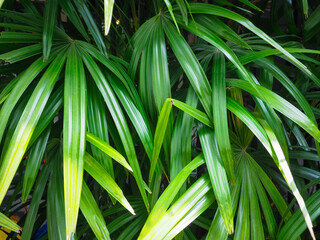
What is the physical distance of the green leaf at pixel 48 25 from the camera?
58 cm

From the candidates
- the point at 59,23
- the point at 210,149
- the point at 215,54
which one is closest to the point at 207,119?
the point at 210,149

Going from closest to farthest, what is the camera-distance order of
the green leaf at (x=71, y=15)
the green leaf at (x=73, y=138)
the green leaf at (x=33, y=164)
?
the green leaf at (x=73, y=138) → the green leaf at (x=33, y=164) → the green leaf at (x=71, y=15)

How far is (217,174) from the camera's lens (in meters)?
0.53

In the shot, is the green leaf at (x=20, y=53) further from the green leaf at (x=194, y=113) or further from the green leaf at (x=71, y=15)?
the green leaf at (x=194, y=113)

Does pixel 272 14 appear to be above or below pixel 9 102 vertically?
above

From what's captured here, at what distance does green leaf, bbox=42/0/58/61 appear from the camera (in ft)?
1.91

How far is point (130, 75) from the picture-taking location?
68 cm

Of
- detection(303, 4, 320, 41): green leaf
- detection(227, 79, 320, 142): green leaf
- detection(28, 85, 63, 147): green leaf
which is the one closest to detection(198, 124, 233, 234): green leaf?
detection(227, 79, 320, 142): green leaf

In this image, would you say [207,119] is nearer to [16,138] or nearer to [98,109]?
[98,109]

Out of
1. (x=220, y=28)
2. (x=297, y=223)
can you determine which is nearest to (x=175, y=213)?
(x=297, y=223)

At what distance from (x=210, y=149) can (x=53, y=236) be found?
1.06 ft

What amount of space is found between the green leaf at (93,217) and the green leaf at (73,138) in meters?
0.04

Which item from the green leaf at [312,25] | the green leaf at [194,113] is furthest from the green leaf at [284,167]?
the green leaf at [312,25]

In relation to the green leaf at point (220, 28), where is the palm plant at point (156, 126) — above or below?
below
